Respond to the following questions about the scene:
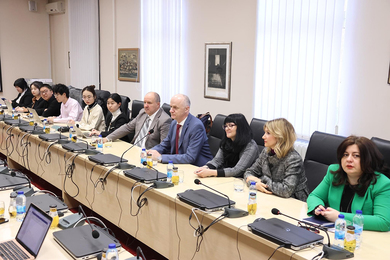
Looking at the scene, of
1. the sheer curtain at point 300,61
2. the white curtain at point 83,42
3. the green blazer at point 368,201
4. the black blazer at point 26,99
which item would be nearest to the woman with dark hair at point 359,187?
the green blazer at point 368,201

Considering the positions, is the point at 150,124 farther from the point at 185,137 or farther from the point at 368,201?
the point at 368,201

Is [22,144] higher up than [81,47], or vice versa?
[81,47]

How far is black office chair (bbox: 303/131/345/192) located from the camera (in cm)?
261

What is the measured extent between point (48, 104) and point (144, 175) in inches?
152

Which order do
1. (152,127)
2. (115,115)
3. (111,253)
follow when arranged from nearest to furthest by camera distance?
1. (111,253)
2. (152,127)
3. (115,115)

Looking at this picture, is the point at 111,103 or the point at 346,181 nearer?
the point at 346,181

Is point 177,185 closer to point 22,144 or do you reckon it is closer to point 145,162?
point 145,162

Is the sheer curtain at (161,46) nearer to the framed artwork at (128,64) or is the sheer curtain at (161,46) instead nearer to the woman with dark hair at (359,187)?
the framed artwork at (128,64)

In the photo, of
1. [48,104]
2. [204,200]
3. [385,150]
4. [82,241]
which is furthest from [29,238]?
[48,104]

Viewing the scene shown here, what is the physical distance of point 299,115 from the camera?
12.6 feet

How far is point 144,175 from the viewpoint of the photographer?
266cm

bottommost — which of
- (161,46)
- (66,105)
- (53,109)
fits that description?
(53,109)

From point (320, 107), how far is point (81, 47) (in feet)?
16.9

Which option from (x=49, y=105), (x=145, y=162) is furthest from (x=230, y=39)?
(x=49, y=105)
